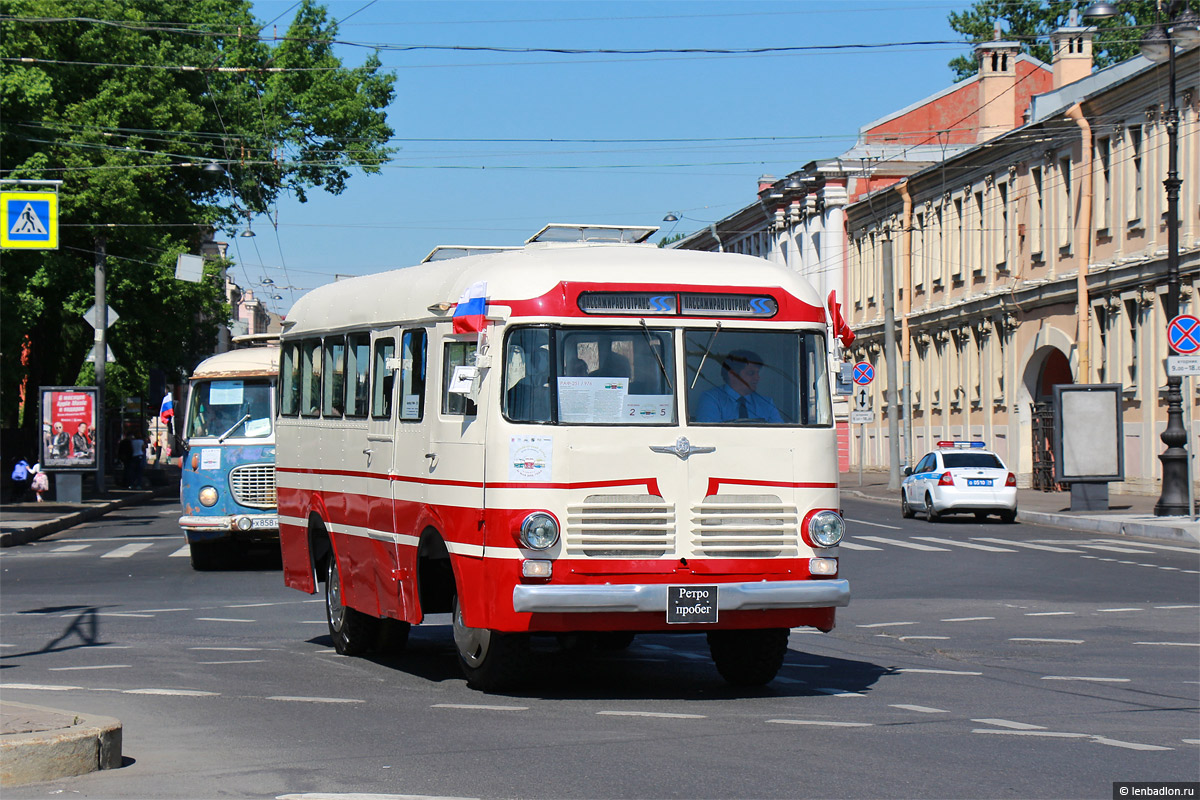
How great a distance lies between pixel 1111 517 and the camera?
104ft

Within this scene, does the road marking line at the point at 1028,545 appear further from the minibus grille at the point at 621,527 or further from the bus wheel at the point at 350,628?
the minibus grille at the point at 621,527

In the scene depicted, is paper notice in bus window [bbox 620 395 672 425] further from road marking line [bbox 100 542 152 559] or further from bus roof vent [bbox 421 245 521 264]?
road marking line [bbox 100 542 152 559]

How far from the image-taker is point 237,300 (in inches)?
6225

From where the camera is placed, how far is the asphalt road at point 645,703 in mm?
7730

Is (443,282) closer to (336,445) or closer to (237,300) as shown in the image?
(336,445)

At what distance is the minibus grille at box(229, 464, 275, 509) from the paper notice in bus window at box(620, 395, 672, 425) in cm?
1216

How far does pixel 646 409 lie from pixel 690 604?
1236mm

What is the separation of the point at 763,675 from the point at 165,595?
9.43 metres

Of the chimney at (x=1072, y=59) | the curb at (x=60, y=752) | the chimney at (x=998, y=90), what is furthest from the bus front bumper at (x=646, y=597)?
the chimney at (x=998, y=90)

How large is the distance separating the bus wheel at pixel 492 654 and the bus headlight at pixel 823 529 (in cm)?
188

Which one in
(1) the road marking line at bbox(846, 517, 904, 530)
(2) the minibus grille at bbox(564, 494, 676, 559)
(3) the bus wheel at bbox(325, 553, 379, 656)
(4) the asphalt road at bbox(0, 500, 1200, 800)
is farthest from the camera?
(1) the road marking line at bbox(846, 517, 904, 530)

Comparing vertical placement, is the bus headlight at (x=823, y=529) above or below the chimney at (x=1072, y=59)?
below

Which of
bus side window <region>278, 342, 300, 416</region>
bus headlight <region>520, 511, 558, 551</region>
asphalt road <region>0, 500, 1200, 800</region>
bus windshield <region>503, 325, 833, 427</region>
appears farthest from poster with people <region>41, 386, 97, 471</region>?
bus headlight <region>520, 511, 558, 551</region>

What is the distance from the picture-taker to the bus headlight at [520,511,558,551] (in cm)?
998
